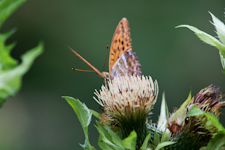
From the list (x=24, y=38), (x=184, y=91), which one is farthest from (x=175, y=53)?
(x=24, y=38)

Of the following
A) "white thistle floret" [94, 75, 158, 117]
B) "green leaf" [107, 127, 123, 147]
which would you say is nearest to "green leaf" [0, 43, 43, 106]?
"green leaf" [107, 127, 123, 147]

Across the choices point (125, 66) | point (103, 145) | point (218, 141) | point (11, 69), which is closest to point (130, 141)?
point (103, 145)

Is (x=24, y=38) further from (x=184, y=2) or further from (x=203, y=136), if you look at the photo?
(x=203, y=136)

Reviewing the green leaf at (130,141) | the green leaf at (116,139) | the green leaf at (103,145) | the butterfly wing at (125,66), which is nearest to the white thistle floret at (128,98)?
the green leaf at (116,139)

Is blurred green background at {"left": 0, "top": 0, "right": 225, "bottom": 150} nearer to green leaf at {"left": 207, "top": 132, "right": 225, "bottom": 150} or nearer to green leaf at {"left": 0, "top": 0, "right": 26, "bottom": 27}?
green leaf at {"left": 207, "top": 132, "right": 225, "bottom": 150}

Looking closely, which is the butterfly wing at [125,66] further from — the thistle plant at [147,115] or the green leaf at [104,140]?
the green leaf at [104,140]
